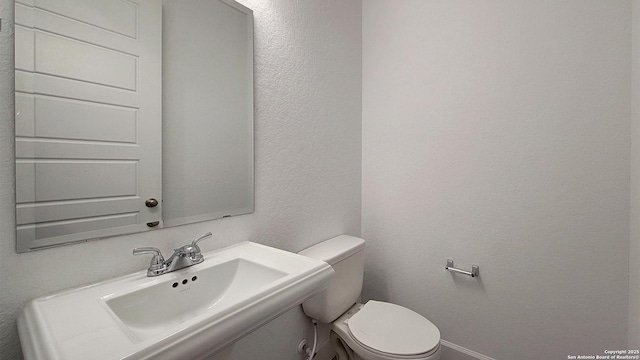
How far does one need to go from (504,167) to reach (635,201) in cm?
46

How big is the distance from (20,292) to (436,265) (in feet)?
5.74

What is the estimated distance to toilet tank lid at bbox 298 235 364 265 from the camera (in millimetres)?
1296

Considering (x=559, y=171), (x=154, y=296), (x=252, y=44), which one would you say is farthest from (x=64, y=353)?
(x=559, y=171)

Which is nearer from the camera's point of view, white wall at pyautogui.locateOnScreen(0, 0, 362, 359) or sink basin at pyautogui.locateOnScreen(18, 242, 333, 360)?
sink basin at pyautogui.locateOnScreen(18, 242, 333, 360)

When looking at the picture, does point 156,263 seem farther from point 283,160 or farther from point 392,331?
point 392,331

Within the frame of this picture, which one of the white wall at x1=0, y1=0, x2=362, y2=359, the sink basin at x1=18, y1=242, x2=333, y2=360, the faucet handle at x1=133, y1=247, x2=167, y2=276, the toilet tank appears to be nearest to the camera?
the sink basin at x1=18, y1=242, x2=333, y2=360

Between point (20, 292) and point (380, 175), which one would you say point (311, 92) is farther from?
point (20, 292)

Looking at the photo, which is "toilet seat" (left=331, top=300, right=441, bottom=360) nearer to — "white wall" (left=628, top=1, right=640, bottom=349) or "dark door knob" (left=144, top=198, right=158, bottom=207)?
"white wall" (left=628, top=1, right=640, bottom=349)

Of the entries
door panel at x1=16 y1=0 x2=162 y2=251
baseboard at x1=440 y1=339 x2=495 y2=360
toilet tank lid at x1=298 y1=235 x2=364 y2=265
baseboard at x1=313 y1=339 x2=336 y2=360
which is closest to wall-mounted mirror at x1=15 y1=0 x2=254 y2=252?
door panel at x1=16 y1=0 x2=162 y2=251

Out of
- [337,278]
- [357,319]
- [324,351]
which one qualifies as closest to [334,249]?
[337,278]

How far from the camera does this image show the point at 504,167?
1.35 meters

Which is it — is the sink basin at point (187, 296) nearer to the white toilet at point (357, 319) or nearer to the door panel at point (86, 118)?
the door panel at point (86, 118)

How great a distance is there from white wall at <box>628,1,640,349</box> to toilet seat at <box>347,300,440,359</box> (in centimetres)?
75

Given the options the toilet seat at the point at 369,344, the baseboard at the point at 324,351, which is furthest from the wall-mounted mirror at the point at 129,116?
the baseboard at the point at 324,351
